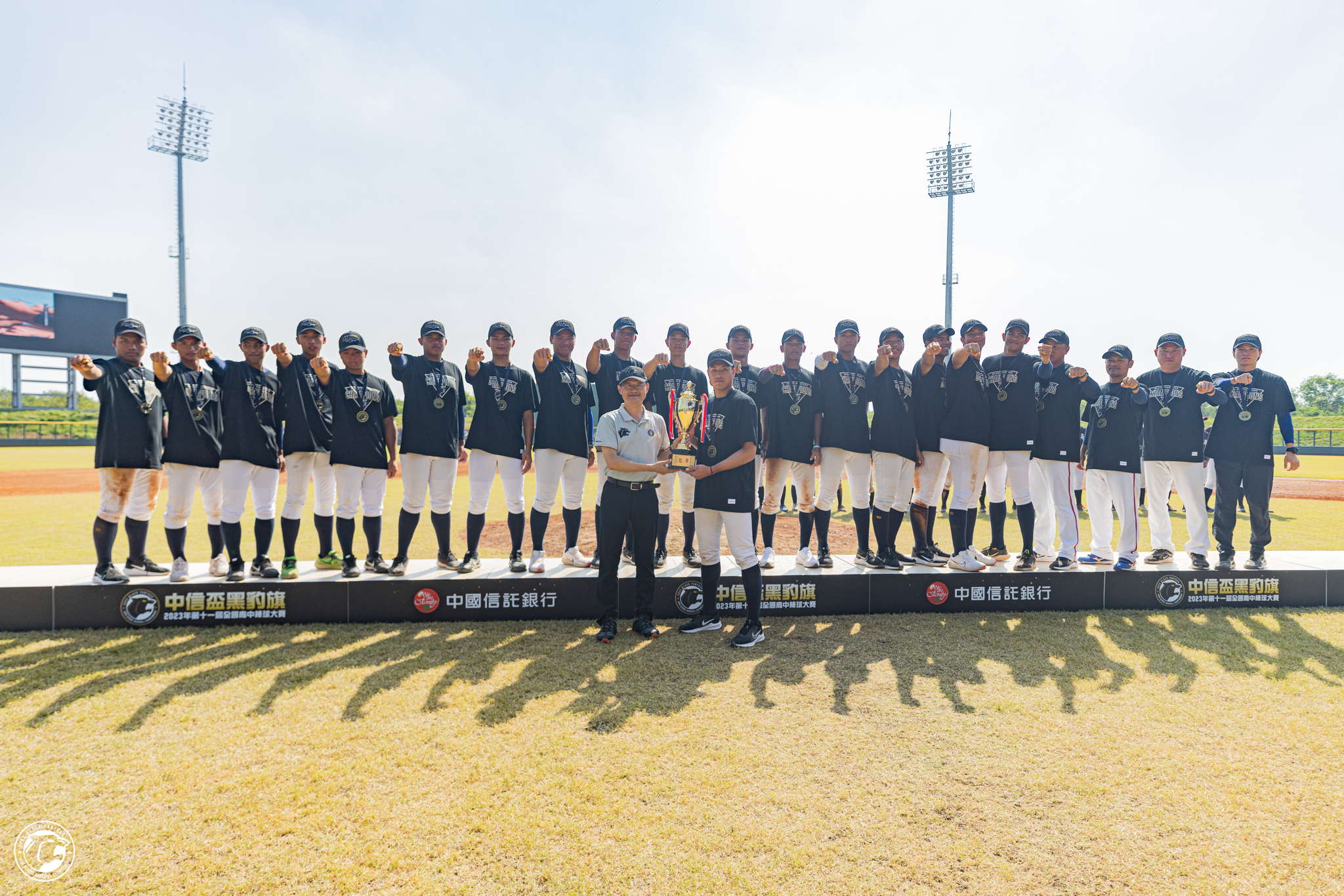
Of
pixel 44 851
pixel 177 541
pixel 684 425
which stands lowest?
pixel 44 851

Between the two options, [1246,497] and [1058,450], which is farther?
[1246,497]

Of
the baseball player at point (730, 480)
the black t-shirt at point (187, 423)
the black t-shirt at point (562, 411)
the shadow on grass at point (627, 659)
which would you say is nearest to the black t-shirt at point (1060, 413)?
the shadow on grass at point (627, 659)

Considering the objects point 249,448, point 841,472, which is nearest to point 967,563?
point 841,472

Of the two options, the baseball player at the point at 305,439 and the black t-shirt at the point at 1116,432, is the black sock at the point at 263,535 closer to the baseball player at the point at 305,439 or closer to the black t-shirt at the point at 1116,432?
the baseball player at the point at 305,439

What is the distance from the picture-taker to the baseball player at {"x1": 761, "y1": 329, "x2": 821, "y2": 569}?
19.4ft

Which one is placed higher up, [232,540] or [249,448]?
[249,448]

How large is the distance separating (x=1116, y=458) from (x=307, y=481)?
7.80 m

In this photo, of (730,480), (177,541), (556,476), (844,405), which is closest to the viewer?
(730,480)

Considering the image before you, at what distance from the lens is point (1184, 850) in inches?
93.3

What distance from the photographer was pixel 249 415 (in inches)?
209

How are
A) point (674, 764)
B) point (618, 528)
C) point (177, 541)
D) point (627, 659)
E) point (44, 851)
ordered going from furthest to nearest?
1. point (177, 541)
2. point (618, 528)
3. point (627, 659)
4. point (674, 764)
5. point (44, 851)

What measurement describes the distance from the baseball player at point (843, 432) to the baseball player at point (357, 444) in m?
4.06

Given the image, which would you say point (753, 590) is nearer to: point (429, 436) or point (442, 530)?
point (442, 530)

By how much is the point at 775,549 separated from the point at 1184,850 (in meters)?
6.38
